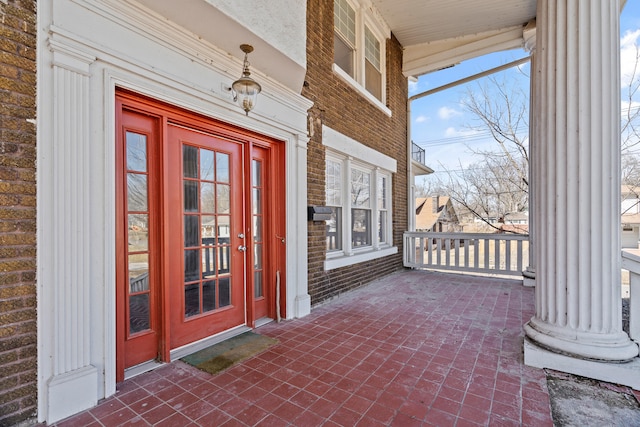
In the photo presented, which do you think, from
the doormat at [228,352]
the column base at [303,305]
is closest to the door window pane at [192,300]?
the doormat at [228,352]

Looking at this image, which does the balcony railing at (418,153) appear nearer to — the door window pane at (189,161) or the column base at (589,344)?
the column base at (589,344)

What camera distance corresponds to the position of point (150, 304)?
8.71 ft

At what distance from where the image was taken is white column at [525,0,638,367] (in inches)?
96.7

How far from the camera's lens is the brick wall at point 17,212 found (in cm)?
178

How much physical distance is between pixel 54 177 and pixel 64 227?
320mm

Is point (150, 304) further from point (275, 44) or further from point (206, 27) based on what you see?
point (275, 44)

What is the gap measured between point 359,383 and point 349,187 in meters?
3.38

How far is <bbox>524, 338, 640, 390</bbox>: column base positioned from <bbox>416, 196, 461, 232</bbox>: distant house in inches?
899

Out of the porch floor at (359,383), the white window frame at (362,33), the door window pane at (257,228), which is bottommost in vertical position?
the porch floor at (359,383)

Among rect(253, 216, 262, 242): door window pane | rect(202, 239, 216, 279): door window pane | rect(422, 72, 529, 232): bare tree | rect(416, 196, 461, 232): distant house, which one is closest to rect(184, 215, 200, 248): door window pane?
rect(202, 239, 216, 279): door window pane

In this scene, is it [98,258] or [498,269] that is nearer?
[98,258]

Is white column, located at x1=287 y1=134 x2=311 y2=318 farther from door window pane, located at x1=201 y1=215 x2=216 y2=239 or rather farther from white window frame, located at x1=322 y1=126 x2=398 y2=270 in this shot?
door window pane, located at x1=201 y1=215 x2=216 y2=239

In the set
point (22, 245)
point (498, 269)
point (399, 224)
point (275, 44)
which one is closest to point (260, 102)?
point (275, 44)

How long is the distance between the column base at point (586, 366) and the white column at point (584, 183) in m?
0.05
